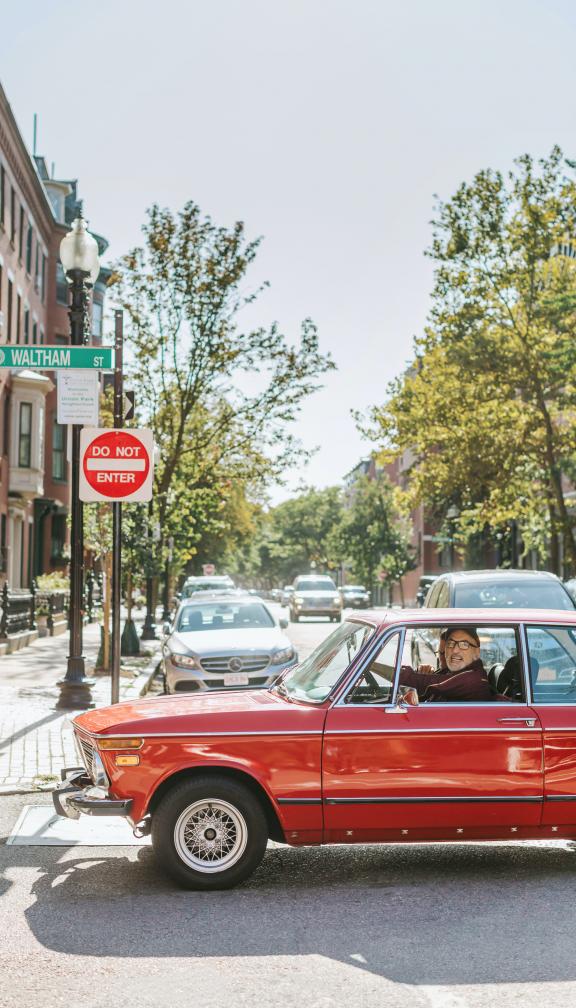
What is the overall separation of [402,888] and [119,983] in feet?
6.54

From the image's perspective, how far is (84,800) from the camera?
629 cm

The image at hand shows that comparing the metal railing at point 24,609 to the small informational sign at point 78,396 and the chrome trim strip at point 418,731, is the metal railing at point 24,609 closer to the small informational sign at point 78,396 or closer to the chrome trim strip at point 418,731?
the small informational sign at point 78,396

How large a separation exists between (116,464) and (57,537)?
37.6 m

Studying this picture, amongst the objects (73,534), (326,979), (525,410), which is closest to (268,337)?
(525,410)

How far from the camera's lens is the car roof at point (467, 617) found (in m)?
6.63

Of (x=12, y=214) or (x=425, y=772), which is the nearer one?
(x=425, y=772)

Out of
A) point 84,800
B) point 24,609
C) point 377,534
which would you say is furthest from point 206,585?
point 377,534

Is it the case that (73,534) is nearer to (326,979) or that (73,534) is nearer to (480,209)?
(326,979)

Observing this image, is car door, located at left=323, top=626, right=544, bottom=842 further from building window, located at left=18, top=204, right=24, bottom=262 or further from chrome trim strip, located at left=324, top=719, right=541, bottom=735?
building window, located at left=18, top=204, right=24, bottom=262

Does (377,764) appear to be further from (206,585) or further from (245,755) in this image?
(206,585)

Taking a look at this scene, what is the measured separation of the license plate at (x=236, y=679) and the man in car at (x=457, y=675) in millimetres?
7317

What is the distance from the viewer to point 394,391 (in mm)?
33531

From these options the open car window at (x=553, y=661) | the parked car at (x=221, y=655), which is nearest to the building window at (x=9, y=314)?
the parked car at (x=221, y=655)

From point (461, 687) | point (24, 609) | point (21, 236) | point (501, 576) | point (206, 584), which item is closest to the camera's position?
point (461, 687)
